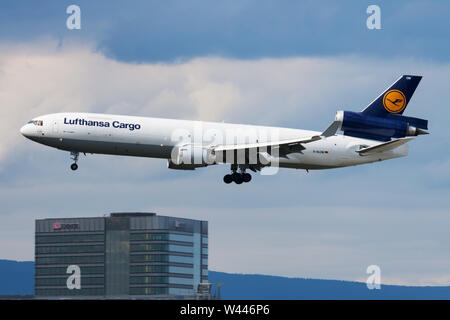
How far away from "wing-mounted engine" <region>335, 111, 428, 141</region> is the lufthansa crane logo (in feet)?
7.70

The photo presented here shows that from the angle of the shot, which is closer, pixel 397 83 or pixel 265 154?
pixel 265 154

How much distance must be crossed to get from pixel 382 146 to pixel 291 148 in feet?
35.9

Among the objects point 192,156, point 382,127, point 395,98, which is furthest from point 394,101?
point 192,156

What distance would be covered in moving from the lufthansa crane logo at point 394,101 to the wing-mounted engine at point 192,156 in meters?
23.9

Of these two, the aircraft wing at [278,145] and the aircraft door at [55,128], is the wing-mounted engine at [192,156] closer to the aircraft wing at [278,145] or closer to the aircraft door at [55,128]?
the aircraft wing at [278,145]

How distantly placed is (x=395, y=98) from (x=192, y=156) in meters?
27.7

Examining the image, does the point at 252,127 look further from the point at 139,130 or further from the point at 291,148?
the point at 139,130

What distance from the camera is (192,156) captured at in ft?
289

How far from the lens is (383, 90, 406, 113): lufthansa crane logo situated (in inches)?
3994

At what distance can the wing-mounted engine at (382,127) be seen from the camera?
9731 cm
